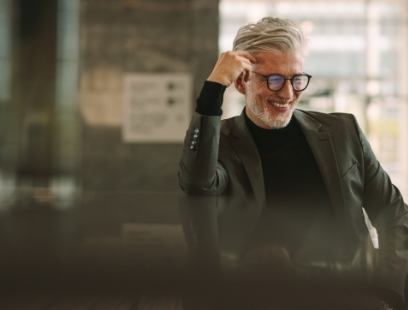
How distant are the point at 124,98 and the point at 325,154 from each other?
0.34 meters

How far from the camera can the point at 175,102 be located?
85 cm

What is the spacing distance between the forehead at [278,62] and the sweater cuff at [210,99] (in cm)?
6

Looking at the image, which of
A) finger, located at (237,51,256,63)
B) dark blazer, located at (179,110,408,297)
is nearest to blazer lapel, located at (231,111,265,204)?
dark blazer, located at (179,110,408,297)

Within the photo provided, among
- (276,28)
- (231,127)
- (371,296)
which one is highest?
(276,28)

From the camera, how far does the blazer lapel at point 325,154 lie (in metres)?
0.59

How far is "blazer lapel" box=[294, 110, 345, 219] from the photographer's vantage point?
593 mm

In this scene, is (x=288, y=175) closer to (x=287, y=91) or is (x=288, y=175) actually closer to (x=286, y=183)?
(x=286, y=183)

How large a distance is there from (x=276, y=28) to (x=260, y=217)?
0.23 metres

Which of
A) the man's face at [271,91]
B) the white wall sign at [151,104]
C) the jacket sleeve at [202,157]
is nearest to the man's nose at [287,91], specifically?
the man's face at [271,91]

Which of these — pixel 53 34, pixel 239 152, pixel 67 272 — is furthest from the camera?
pixel 53 34

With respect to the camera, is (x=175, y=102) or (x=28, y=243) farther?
(x=175, y=102)

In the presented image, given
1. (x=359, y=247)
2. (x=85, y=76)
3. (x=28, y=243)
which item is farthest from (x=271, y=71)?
(x=85, y=76)

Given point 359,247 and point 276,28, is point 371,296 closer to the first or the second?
point 359,247

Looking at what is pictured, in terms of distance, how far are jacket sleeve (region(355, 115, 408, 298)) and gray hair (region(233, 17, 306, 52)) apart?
0.19 meters
